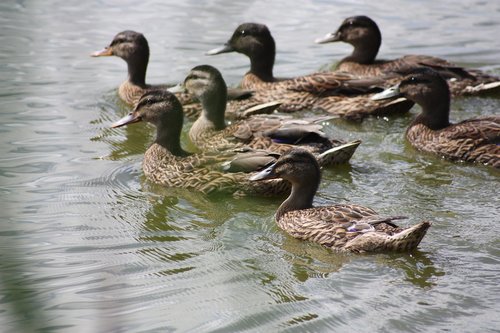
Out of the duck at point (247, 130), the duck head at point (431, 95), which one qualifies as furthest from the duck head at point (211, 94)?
the duck head at point (431, 95)

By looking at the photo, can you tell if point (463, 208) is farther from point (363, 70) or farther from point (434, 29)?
point (434, 29)

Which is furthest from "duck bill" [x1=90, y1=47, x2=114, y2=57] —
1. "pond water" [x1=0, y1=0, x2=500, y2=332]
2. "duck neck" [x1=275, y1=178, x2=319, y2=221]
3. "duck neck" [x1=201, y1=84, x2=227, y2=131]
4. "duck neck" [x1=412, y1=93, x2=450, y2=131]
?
"duck neck" [x1=275, y1=178, x2=319, y2=221]

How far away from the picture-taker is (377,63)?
1277cm

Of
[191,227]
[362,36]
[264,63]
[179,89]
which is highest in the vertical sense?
[362,36]

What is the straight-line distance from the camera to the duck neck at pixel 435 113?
1046 centimetres

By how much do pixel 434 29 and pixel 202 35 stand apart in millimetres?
3496

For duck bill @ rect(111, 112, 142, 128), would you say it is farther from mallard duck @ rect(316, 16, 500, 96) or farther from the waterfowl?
mallard duck @ rect(316, 16, 500, 96)

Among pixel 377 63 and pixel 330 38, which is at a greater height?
pixel 330 38

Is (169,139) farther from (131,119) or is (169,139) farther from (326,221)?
(326,221)

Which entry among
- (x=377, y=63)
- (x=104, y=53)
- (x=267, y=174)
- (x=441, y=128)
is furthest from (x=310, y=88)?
(x=267, y=174)

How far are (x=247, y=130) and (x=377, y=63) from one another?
11.9 feet

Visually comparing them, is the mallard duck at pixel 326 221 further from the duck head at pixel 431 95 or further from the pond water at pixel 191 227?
the duck head at pixel 431 95

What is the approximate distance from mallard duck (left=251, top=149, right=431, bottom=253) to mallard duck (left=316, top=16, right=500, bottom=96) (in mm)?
4171

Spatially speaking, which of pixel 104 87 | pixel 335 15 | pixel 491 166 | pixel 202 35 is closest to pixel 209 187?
pixel 491 166
